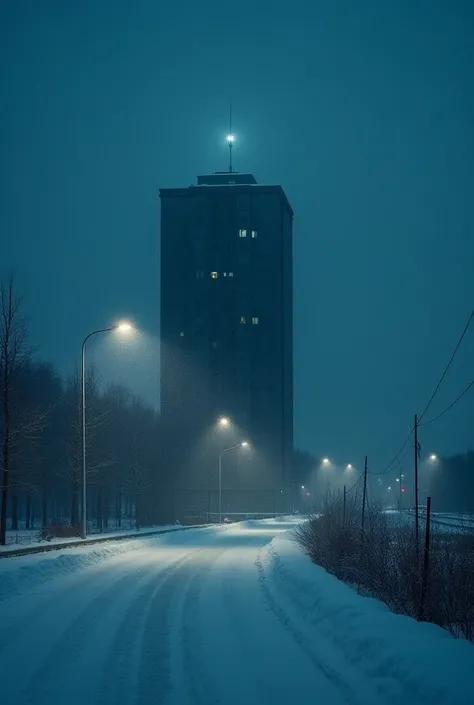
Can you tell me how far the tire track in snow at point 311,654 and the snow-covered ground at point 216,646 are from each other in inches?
1.1

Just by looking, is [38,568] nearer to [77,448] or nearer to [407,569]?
[407,569]

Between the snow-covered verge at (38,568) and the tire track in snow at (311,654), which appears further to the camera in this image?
the snow-covered verge at (38,568)

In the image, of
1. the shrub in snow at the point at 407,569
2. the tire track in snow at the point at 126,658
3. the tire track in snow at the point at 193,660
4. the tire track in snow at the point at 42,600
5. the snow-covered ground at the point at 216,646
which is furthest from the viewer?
the shrub in snow at the point at 407,569

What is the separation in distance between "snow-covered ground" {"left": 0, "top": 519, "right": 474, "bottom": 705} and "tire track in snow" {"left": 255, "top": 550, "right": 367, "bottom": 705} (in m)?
0.03

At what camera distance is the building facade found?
418 ft

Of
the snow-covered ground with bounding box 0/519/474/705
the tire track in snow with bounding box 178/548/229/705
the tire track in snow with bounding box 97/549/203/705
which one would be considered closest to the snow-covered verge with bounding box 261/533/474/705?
the snow-covered ground with bounding box 0/519/474/705

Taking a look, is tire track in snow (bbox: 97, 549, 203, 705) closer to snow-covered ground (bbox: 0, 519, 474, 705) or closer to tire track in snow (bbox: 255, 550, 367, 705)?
snow-covered ground (bbox: 0, 519, 474, 705)

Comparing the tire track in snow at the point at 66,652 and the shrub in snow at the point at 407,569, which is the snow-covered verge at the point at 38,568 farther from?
the shrub in snow at the point at 407,569

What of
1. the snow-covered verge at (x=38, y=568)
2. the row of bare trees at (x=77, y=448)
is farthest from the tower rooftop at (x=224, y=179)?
the snow-covered verge at (x=38, y=568)

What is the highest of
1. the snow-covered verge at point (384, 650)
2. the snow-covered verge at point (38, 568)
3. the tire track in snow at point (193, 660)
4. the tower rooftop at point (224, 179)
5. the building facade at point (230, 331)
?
the tower rooftop at point (224, 179)

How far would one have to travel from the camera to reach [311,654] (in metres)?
11.0

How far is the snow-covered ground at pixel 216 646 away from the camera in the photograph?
865cm

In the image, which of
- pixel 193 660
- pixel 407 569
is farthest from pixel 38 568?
pixel 193 660

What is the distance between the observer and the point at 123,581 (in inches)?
826
